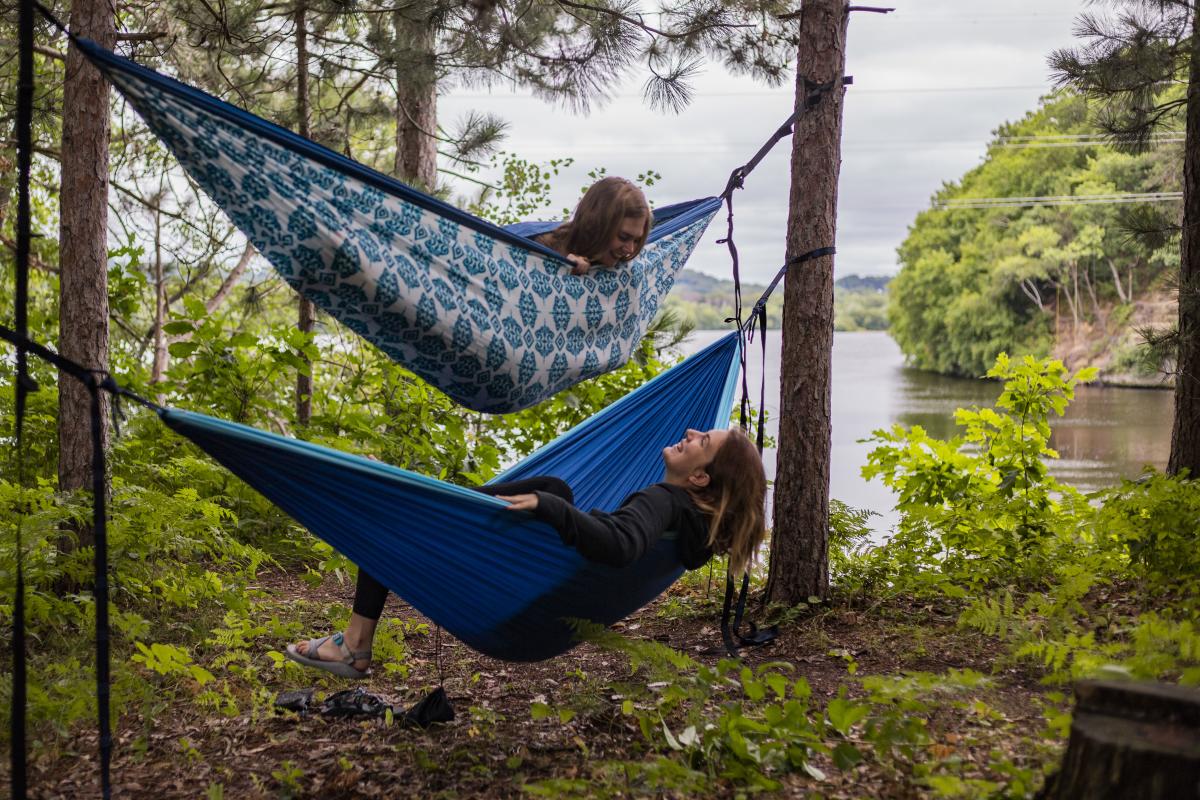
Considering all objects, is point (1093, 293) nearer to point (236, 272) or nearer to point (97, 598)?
point (236, 272)

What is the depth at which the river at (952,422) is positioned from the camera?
919 cm

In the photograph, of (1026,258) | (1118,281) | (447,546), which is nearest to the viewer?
(447,546)

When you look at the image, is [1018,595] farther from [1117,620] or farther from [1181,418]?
[1181,418]

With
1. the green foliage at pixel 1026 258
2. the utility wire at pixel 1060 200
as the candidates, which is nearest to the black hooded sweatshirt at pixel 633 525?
the utility wire at pixel 1060 200

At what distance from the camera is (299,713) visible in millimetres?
2021

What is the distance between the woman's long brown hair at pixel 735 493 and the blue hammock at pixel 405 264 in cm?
49

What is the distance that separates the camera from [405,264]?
1.89m

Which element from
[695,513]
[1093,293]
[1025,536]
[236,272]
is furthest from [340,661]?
[1093,293]

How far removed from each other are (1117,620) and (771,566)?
871mm

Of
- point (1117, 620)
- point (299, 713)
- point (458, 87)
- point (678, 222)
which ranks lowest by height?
point (299, 713)

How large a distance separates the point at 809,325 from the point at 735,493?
89 centimetres

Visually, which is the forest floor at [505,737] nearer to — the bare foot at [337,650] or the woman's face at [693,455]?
the bare foot at [337,650]

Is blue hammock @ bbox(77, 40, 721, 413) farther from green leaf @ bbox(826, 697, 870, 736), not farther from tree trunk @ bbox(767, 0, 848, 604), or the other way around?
green leaf @ bbox(826, 697, 870, 736)

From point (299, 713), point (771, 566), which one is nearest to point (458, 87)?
point (771, 566)
